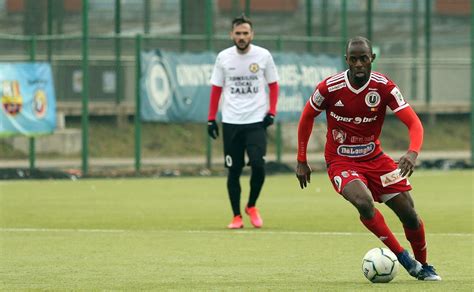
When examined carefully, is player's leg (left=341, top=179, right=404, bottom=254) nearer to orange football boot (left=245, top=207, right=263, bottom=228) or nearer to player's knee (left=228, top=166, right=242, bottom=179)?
orange football boot (left=245, top=207, right=263, bottom=228)

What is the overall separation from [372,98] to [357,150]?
426mm

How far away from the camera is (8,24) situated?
2709 centimetres

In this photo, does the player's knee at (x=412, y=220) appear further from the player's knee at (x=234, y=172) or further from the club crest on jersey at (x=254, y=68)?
the club crest on jersey at (x=254, y=68)

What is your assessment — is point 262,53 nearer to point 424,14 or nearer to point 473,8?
point 473,8

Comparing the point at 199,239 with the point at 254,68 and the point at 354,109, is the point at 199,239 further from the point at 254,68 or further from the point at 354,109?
the point at 354,109

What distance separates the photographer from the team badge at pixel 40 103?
22938 millimetres

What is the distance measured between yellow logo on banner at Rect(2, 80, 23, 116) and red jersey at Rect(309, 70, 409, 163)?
1321cm

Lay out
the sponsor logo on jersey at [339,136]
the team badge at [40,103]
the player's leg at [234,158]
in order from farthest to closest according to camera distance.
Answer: the team badge at [40,103], the player's leg at [234,158], the sponsor logo on jersey at [339,136]

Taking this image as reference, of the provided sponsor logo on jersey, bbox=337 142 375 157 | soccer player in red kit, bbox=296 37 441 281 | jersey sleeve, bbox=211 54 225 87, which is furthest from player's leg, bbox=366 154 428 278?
jersey sleeve, bbox=211 54 225 87

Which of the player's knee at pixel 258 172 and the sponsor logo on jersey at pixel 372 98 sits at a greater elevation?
the sponsor logo on jersey at pixel 372 98

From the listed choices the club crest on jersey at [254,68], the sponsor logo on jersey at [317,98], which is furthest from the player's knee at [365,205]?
the club crest on jersey at [254,68]

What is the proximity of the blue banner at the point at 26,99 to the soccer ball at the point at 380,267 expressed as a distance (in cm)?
1384

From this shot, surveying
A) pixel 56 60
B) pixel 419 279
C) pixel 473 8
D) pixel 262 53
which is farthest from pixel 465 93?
pixel 419 279

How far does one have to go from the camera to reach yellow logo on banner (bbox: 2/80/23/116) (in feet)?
73.7
